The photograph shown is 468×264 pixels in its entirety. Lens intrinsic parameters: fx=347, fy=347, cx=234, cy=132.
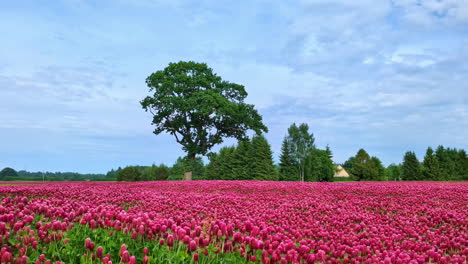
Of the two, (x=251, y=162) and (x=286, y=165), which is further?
(x=286, y=165)

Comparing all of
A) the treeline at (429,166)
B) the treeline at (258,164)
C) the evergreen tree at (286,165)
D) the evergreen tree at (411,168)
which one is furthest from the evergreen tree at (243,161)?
the evergreen tree at (411,168)

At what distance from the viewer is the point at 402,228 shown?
8.92m

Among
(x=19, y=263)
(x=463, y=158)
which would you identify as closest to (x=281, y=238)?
(x=19, y=263)

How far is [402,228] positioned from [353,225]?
123 centimetres

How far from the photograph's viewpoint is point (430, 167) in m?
67.1

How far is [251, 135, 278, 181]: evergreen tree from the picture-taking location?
54.7 meters

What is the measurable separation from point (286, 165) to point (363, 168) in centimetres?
1837

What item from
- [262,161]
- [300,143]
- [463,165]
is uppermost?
[300,143]

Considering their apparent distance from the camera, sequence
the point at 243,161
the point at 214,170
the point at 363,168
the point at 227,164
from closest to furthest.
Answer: the point at 243,161, the point at 227,164, the point at 214,170, the point at 363,168

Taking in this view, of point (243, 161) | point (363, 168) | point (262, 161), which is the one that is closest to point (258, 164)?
point (262, 161)

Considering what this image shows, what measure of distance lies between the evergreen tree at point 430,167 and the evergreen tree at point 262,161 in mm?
32591

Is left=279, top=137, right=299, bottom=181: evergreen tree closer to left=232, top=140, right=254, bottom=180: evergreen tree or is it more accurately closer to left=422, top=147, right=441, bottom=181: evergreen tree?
left=232, top=140, right=254, bottom=180: evergreen tree

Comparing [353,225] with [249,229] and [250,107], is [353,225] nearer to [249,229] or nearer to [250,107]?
[249,229]

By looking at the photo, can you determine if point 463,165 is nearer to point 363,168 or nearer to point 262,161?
point 363,168
